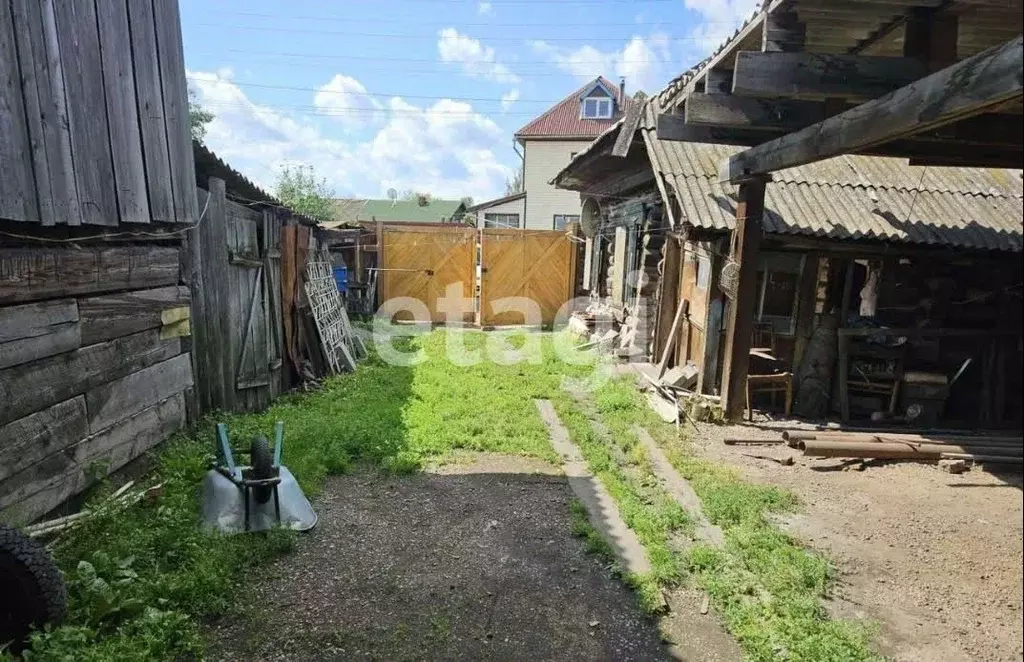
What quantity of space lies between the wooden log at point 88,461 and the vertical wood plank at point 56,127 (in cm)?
143

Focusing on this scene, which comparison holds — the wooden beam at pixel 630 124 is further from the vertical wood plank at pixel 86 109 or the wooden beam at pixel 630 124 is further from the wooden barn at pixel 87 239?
the vertical wood plank at pixel 86 109

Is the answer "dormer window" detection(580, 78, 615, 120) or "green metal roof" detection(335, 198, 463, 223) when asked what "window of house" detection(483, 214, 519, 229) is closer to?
"dormer window" detection(580, 78, 615, 120)

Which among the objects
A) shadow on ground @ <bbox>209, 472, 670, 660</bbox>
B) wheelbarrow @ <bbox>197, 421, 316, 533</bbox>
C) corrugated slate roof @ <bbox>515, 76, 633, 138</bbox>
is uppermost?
corrugated slate roof @ <bbox>515, 76, 633, 138</bbox>

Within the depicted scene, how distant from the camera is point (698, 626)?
10.00 feet

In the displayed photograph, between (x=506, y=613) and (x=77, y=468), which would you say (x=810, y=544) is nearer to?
(x=506, y=613)

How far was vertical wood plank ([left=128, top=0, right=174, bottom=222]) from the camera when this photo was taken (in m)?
3.89

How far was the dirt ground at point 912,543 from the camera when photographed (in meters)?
2.80

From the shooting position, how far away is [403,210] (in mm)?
38219

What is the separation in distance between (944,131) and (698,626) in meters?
4.35

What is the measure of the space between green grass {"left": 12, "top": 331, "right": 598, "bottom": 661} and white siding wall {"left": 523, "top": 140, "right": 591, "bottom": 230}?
62.0ft

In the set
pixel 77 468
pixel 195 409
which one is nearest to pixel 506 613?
pixel 77 468

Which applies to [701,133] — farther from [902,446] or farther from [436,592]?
[436,592]

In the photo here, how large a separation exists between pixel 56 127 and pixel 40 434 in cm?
174

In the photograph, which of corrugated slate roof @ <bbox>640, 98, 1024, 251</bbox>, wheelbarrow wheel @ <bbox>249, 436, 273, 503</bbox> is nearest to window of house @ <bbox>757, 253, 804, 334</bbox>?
corrugated slate roof @ <bbox>640, 98, 1024, 251</bbox>
